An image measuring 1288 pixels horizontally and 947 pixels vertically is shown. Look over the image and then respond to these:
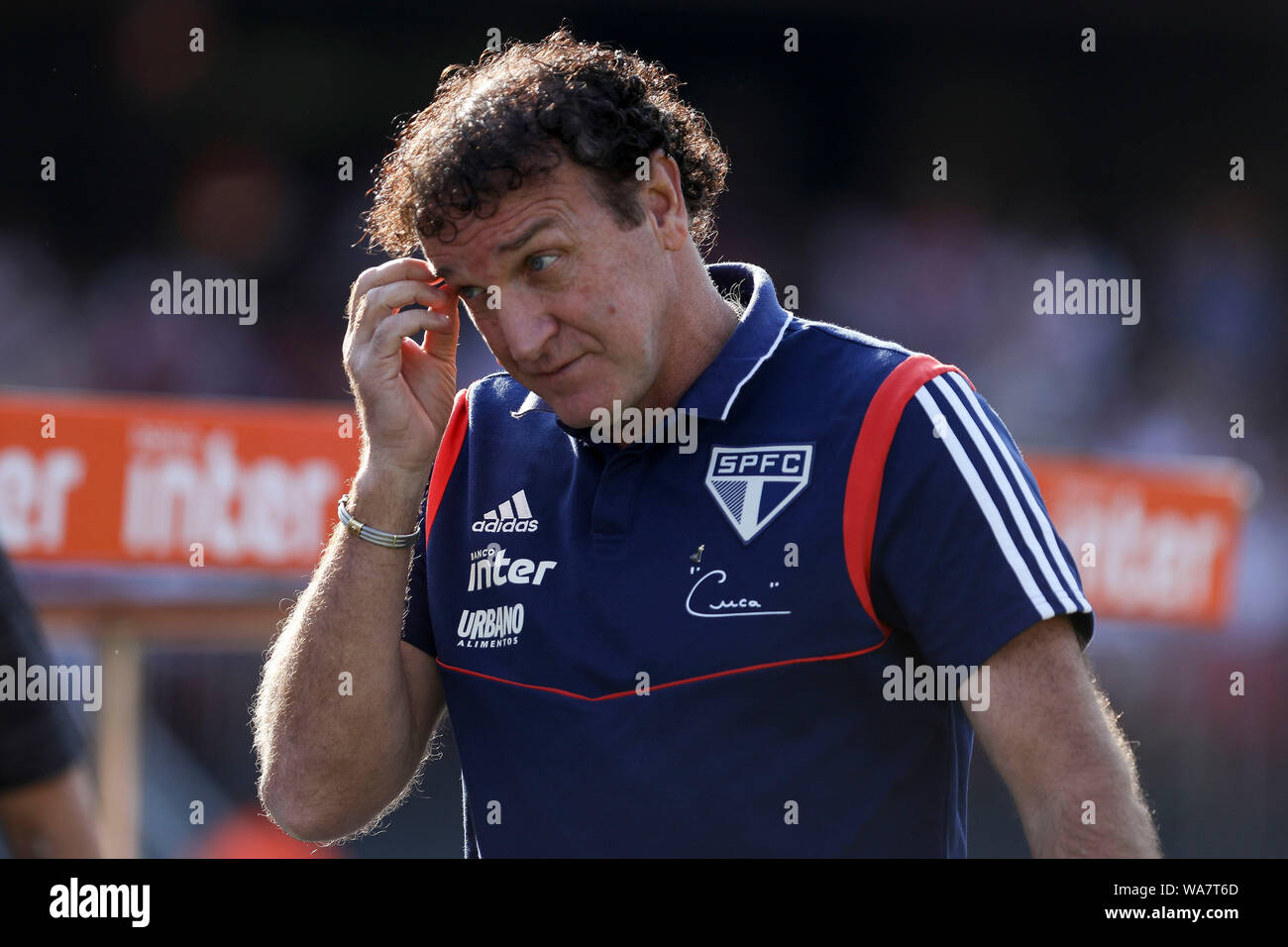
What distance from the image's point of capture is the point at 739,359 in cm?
182

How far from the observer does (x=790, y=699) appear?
163 centimetres

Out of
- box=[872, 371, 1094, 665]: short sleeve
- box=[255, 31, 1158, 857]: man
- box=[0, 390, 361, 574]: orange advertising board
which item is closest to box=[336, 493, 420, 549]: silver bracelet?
box=[255, 31, 1158, 857]: man

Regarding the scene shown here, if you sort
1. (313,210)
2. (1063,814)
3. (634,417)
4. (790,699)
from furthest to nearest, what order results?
(313,210), (634,417), (790,699), (1063,814)

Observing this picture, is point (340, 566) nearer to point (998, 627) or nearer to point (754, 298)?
point (754, 298)

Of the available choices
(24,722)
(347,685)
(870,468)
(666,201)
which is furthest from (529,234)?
(24,722)

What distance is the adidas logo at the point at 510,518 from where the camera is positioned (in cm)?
188

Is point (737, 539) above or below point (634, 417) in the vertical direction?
below

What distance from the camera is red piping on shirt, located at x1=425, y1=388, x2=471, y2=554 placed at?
2006 mm

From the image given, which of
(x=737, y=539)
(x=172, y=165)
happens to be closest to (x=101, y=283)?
(x=172, y=165)

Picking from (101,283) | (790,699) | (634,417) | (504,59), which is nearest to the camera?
(790,699)

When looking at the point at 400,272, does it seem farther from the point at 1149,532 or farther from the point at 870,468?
the point at 1149,532

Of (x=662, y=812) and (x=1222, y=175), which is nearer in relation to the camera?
(x=662, y=812)

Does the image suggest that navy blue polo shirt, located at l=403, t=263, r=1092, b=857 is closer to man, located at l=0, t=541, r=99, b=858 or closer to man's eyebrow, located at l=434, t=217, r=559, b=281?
man's eyebrow, located at l=434, t=217, r=559, b=281

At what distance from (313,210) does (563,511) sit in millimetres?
6406
